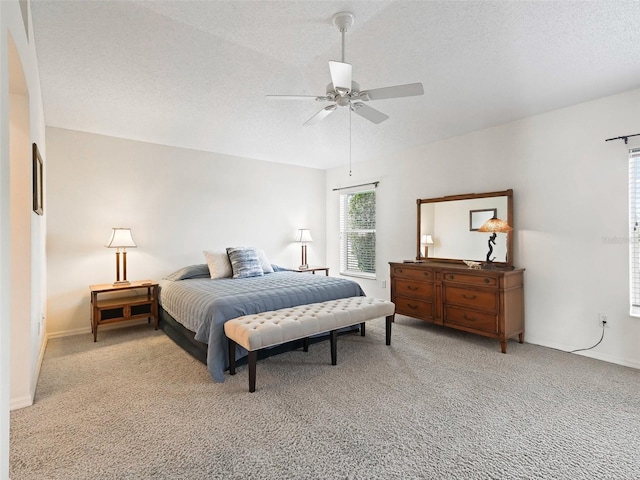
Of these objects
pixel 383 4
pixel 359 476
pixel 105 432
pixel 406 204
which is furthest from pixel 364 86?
pixel 105 432

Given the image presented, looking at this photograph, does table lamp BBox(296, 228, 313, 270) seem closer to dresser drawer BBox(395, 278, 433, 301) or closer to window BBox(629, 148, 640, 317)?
dresser drawer BBox(395, 278, 433, 301)

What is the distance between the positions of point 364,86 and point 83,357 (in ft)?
13.5

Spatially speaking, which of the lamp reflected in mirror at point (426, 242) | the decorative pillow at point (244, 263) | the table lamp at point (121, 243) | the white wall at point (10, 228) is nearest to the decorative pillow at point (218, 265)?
the decorative pillow at point (244, 263)

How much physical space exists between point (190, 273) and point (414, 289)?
117 inches

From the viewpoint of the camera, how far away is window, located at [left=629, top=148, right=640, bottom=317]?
3.01m

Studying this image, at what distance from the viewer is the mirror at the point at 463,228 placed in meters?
3.87

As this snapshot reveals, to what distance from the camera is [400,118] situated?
13.8 ft

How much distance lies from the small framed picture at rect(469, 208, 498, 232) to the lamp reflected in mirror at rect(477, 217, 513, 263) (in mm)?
124

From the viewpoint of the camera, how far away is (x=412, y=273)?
14.0 feet

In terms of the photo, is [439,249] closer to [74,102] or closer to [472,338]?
[472,338]

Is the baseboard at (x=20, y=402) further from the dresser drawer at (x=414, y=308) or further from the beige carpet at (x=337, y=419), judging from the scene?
the dresser drawer at (x=414, y=308)

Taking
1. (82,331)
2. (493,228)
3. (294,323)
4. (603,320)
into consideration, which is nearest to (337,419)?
(294,323)

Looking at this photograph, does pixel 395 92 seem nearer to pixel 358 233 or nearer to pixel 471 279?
pixel 471 279

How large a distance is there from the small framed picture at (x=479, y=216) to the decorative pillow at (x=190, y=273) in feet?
11.7
